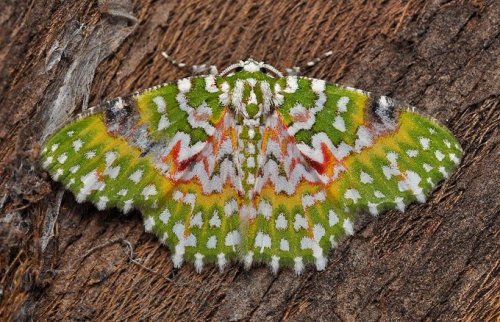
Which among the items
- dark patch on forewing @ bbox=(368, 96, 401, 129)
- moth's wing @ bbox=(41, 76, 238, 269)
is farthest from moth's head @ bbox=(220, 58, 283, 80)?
dark patch on forewing @ bbox=(368, 96, 401, 129)

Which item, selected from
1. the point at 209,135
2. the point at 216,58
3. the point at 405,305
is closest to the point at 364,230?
the point at 405,305

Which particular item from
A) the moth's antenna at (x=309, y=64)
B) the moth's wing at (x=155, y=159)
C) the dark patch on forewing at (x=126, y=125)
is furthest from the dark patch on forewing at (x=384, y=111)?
the dark patch on forewing at (x=126, y=125)

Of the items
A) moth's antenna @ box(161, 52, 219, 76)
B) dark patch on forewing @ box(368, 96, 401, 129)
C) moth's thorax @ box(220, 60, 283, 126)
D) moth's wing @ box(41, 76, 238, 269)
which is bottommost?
moth's wing @ box(41, 76, 238, 269)

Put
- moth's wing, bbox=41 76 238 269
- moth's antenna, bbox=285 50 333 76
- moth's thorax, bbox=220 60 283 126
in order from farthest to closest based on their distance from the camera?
1. moth's antenna, bbox=285 50 333 76
2. moth's thorax, bbox=220 60 283 126
3. moth's wing, bbox=41 76 238 269

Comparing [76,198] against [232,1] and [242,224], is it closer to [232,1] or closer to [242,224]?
[242,224]

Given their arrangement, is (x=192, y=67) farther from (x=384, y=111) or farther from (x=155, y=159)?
(x=384, y=111)

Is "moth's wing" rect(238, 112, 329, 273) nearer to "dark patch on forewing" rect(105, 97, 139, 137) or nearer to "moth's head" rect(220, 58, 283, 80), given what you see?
"moth's head" rect(220, 58, 283, 80)

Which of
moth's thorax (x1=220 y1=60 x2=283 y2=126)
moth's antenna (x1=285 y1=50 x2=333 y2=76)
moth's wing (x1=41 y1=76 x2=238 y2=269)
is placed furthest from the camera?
moth's antenna (x1=285 y1=50 x2=333 y2=76)

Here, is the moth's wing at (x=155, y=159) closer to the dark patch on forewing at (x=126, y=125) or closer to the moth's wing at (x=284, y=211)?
the dark patch on forewing at (x=126, y=125)
